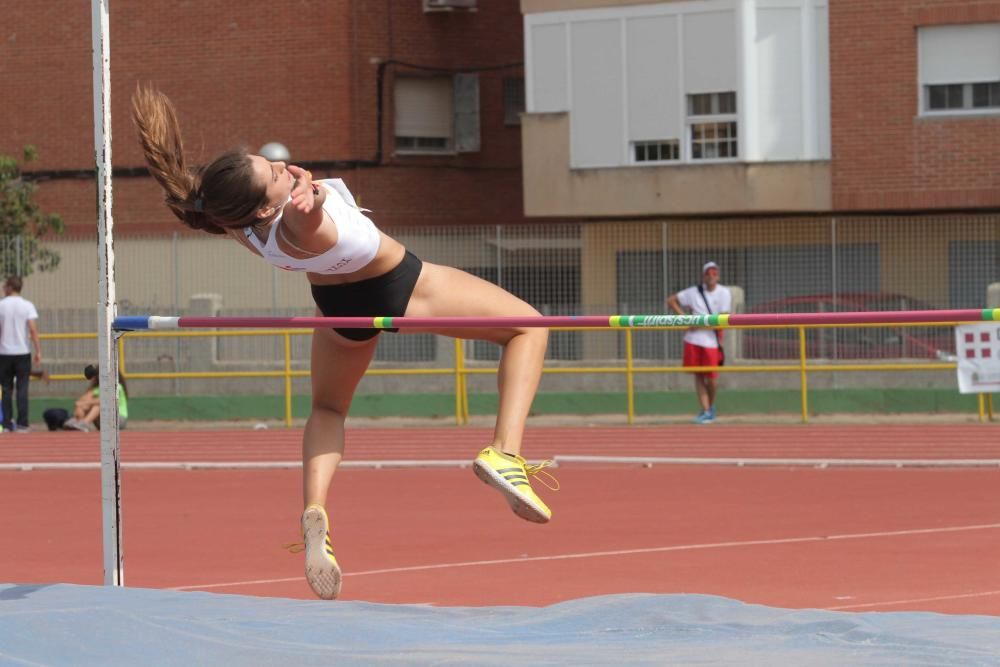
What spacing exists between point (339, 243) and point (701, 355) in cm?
1230

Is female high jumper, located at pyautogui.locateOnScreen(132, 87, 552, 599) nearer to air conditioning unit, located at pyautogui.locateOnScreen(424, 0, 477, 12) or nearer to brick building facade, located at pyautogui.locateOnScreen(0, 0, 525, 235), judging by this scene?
brick building facade, located at pyautogui.locateOnScreen(0, 0, 525, 235)

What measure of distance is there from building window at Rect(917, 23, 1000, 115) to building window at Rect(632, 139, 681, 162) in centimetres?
370

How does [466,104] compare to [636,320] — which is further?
[466,104]

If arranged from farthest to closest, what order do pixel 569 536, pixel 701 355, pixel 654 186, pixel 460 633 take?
pixel 654 186 → pixel 701 355 → pixel 569 536 → pixel 460 633

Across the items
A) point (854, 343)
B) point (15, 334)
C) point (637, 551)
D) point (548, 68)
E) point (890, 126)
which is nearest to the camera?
point (637, 551)

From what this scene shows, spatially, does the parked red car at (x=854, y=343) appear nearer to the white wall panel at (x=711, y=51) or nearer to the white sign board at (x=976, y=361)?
the white sign board at (x=976, y=361)

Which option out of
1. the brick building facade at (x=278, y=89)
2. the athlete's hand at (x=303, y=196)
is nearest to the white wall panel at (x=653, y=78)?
the brick building facade at (x=278, y=89)

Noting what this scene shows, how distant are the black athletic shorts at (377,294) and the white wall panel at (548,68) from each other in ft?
67.7

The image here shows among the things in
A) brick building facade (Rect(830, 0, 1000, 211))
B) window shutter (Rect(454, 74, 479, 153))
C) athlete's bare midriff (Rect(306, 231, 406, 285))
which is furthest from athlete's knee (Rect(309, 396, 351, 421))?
window shutter (Rect(454, 74, 479, 153))

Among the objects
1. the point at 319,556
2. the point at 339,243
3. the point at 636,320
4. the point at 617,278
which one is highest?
the point at 617,278

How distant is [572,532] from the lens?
33.3ft

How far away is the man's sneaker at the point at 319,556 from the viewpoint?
5902mm

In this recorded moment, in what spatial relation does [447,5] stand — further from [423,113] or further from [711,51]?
[711,51]

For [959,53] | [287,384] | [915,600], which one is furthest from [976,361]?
[915,600]
